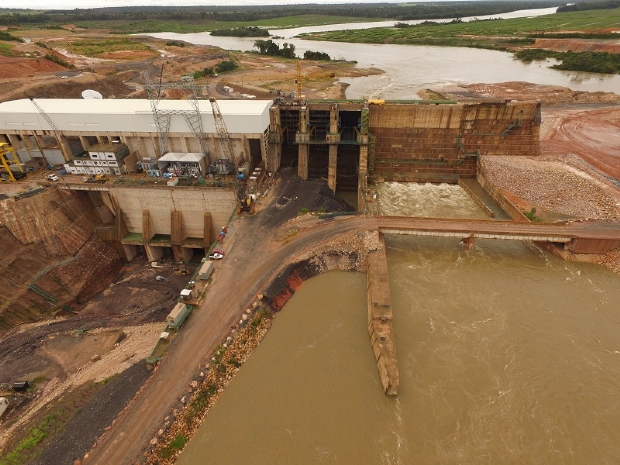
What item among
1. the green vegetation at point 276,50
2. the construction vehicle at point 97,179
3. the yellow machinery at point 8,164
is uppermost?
the green vegetation at point 276,50

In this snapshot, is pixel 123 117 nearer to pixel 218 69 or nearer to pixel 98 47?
A: pixel 218 69

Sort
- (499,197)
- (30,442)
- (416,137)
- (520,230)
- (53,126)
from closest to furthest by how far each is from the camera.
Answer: (30,442) → (520,230) → (499,197) → (53,126) → (416,137)

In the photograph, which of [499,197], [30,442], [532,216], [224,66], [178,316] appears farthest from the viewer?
[224,66]

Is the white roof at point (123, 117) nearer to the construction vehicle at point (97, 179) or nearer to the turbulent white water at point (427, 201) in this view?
the construction vehicle at point (97, 179)

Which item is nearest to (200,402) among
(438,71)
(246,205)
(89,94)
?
(246,205)

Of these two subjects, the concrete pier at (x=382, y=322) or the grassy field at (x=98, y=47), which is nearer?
the concrete pier at (x=382, y=322)

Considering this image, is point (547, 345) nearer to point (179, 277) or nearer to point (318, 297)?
point (318, 297)

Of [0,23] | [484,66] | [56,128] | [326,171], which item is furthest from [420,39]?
[0,23]

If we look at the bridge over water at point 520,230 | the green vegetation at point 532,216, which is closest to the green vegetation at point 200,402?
the bridge over water at point 520,230
